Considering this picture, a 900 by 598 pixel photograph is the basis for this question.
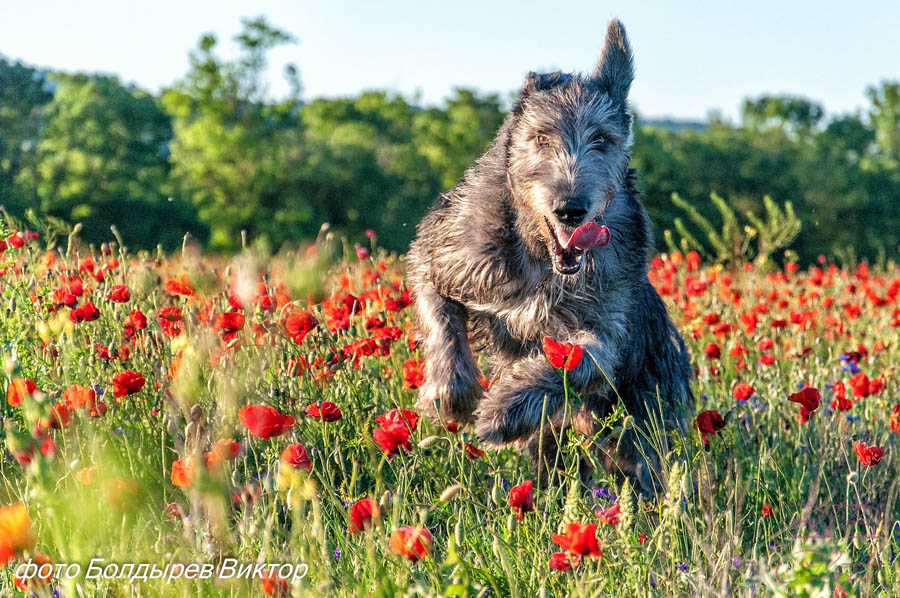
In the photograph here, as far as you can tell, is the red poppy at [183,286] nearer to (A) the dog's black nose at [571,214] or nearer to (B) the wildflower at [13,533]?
(A) the dog's black nose at [571,214]

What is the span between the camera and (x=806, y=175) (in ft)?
113

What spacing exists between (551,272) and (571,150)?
1.82 ft

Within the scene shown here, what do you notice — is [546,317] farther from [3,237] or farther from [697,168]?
[697,168]

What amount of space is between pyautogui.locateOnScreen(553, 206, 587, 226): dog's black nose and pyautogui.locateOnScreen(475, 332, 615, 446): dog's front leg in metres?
0.51

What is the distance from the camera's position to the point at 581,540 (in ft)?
5.27

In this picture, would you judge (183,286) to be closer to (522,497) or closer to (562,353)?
(562,353)

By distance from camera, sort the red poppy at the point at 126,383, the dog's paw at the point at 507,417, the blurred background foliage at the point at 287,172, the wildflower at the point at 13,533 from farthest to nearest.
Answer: the blurred background foliage at the point at 287,172 < the dog's paw at the point at 507,417 < the red poppy at the point at 126,383 < the wildflower at the point at 13,533

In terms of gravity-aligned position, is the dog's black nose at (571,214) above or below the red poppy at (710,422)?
above

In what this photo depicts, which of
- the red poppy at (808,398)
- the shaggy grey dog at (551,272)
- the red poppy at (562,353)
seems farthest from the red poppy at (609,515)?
the shaggy grey dog at (551,272)

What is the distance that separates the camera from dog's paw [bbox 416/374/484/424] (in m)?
3.45

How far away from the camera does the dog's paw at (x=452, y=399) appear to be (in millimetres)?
3447

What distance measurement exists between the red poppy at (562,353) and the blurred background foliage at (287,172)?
28.7m

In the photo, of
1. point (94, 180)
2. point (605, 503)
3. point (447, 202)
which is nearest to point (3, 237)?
point (447, 202)

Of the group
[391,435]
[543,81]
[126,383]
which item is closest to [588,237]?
[543,81]
